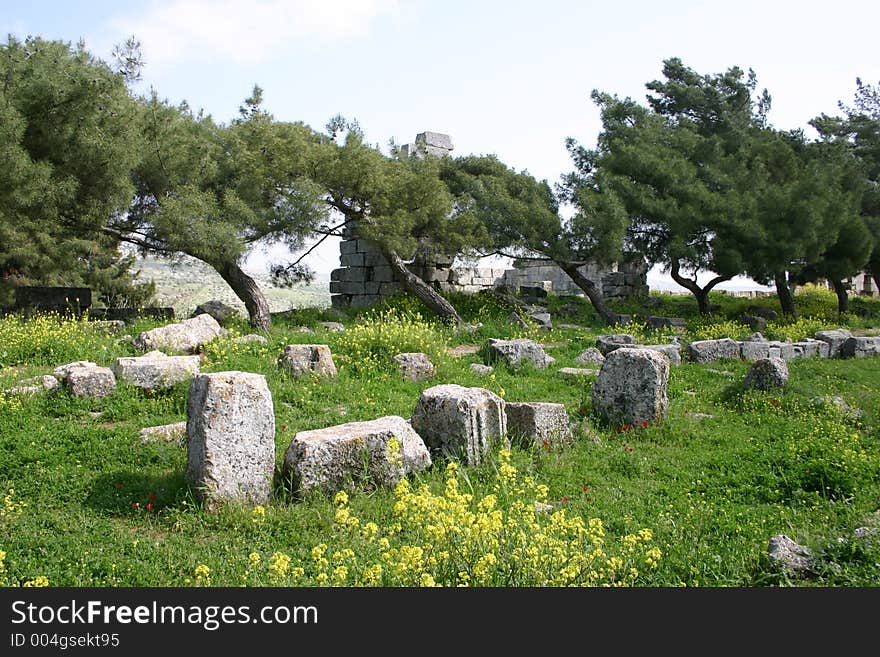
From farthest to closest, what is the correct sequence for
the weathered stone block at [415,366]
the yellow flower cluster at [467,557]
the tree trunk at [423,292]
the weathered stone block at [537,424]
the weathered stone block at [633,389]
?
the tree trunk at [423,292] → the weathered stone block at [415,366] → the weathered stone block at [633,389] → the weathered stone block at [537,424] → the yellow flower cluster at [467,557]

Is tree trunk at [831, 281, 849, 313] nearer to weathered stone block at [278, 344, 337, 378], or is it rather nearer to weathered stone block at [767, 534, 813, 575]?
weathered stone block at [278, 344, 337, 378]

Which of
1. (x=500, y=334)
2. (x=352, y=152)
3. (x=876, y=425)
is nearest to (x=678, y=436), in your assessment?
(x=876, y=425)

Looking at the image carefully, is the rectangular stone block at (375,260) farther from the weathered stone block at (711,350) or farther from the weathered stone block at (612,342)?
the weathered stone block at (711,350)

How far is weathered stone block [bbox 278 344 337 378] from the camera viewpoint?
10.4 meters

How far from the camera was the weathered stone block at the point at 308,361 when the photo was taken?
10.4 m

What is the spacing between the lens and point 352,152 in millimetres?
16844

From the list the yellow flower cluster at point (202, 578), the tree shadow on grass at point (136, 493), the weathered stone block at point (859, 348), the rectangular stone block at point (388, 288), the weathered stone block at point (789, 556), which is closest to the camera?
the yellow flower cluster at point (202, 578)

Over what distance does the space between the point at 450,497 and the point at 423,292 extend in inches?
547

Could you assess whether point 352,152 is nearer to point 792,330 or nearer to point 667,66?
point 792,330

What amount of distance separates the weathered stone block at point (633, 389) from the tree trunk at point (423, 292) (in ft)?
29.8

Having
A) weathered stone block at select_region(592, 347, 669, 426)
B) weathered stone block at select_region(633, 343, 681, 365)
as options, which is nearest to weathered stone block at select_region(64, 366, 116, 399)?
weathered stone block at select_region(592, 347, 669, 426)

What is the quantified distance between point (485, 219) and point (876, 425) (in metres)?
12.0

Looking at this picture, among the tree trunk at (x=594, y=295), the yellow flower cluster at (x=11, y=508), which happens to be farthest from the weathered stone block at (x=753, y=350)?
the yellow flower cluster at (x=11, y=508)

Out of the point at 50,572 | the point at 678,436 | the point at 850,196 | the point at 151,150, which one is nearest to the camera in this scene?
the point at 50,572
